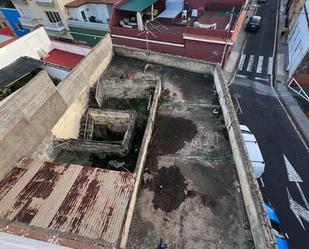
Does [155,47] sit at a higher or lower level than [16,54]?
lower

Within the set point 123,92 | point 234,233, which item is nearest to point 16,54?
point 123,92

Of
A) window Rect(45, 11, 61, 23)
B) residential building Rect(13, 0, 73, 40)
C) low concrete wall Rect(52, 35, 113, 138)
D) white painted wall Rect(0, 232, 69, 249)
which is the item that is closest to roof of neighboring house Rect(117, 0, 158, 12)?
residential building Rect(13, 0, 73, 40)

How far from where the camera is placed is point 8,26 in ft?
122

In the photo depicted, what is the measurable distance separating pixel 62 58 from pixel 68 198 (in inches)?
770

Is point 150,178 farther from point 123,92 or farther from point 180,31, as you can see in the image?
point 180,31

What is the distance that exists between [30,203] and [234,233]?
29.2 feet

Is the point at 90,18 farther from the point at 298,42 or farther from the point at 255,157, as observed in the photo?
the point at 255,157

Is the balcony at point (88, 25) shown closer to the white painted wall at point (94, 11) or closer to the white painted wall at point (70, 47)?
the white painted wall at point (94, 11)

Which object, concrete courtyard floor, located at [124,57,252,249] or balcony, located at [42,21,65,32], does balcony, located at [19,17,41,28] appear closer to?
balcony, located at [42,21,65,32]

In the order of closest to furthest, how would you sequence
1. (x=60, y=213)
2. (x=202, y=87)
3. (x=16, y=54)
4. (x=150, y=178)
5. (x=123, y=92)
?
(x=60, y=213) < (x=150, y=178) < (x=202, y=87) < (x=123, y=92) < (x=16, y=54)

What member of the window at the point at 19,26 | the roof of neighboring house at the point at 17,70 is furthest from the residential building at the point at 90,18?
the window at the point at 19,26

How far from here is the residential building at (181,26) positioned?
22.2m

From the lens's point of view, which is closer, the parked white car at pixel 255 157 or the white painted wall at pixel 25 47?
the parked white car at pixel 255 157

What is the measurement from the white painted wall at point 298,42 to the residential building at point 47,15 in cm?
2896
